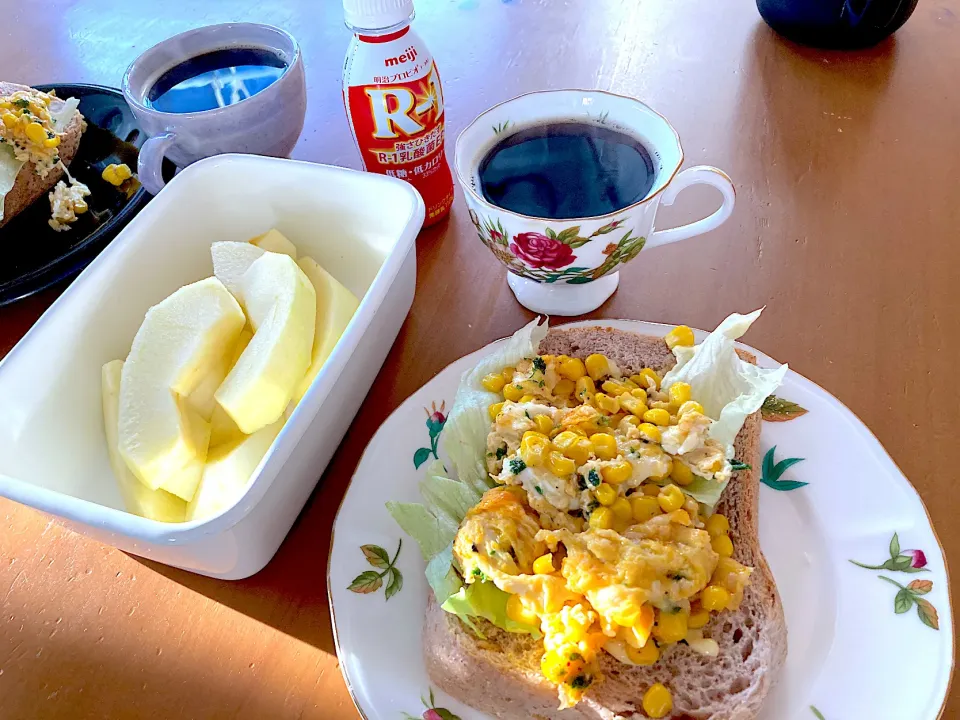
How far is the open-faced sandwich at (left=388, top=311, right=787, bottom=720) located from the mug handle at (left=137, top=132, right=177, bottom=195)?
0.69m

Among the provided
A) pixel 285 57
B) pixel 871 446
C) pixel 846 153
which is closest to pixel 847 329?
pixel 871 446

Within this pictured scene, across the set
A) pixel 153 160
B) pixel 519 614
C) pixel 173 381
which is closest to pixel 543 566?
pixel 519 614

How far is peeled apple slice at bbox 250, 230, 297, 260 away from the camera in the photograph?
1.09 metres

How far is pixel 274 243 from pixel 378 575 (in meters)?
0.55

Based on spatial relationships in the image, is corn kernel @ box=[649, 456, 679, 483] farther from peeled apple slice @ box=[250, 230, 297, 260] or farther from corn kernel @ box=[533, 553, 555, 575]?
peeled apple slice @ box=[250, 230, 297, 260]

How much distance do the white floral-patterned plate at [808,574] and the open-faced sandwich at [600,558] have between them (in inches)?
1.2

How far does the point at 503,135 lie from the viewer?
1.08 metres

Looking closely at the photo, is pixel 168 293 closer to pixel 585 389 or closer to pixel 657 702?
pixel 585 389

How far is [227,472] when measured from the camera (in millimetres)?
827

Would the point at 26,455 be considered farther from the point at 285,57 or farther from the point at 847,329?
the point at 847,329

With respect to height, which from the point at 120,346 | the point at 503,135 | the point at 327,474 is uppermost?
the point at 503,135

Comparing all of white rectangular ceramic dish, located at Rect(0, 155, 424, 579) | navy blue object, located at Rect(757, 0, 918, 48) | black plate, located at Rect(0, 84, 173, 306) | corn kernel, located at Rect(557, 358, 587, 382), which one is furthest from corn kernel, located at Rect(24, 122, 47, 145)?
navy blue object, located at Rect(757, 0, 918, 48)

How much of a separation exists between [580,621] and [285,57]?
1.09 metres

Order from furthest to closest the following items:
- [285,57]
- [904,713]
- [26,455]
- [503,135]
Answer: [285,57]
[503,135]
[26,455]
[904,713]
